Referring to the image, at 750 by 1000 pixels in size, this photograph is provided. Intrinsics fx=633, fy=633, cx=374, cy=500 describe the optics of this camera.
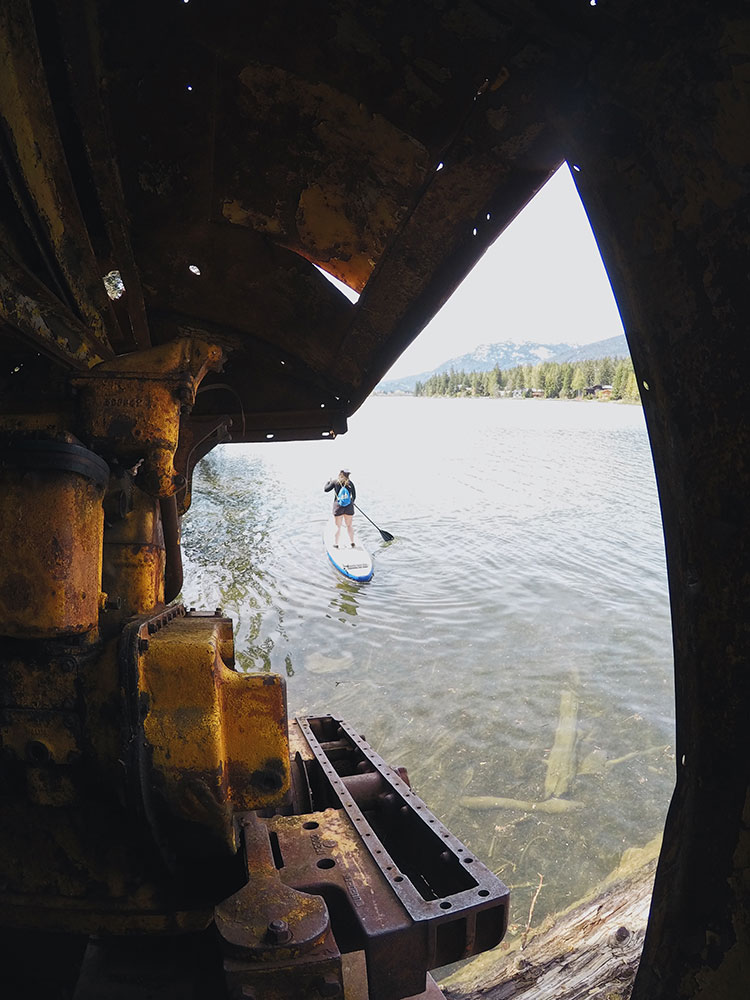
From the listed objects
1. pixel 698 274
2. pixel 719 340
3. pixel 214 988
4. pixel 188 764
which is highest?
pixel 698 274

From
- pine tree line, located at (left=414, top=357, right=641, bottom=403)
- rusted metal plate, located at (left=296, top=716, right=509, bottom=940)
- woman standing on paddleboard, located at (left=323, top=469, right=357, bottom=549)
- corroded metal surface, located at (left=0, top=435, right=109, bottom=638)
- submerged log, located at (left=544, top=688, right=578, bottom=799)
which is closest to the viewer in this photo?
corroded metal surface, located at (left=0, top=435, right=109, bottom=638)

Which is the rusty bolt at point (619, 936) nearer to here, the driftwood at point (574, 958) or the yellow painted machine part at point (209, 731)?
the driftwood at point (574, 958)

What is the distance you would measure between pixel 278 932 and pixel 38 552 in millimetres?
1372

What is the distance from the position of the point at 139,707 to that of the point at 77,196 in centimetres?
174

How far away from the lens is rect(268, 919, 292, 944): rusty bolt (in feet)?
6.37

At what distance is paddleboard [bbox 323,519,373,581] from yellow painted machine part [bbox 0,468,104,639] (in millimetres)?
10432

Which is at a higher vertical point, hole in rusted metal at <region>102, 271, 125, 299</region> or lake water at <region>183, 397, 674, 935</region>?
hole in rusted metal at <region>102, 271, 125, 299</region>

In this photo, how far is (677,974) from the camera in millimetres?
952

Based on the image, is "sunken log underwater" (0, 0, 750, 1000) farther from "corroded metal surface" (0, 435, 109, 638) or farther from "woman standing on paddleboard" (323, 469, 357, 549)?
"woman standing on paddleboard" (323, 469, 357, 549)

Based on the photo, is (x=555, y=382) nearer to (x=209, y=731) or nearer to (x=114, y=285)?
(x=114, y=285)

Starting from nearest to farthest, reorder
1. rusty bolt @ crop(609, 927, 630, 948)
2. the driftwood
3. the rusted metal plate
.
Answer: the rusted metal plate < the driftwood < rusty bolt @ crop(609, 927, 630, 948)

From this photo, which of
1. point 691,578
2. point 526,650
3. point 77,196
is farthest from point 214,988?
point 526,650

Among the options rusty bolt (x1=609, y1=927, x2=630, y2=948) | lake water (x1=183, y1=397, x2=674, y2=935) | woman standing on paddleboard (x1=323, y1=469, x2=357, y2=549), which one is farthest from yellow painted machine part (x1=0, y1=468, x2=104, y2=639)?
woman standing on paddleboard (x1=323, y1=469, x2=357, y2=549)

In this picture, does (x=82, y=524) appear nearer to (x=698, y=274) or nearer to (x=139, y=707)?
(x=139, y=707)
